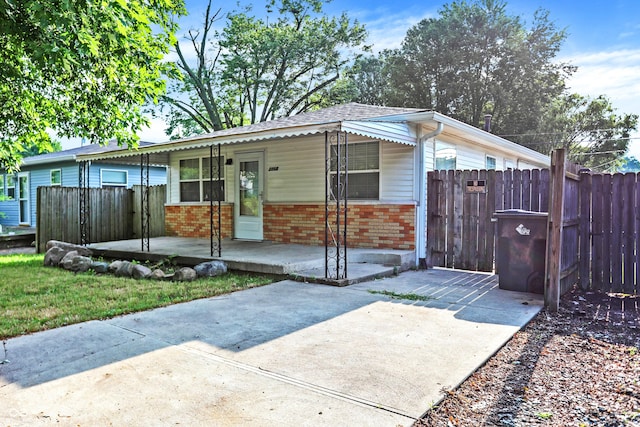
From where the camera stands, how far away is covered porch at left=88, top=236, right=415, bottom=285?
Answer: 280 inches

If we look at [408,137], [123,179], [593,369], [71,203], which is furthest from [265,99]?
[593,369]

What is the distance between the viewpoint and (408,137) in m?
8.28

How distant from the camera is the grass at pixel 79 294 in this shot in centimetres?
466

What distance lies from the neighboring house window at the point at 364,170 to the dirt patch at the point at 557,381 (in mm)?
4899

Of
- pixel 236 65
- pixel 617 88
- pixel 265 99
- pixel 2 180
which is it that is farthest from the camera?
pixel 617 88

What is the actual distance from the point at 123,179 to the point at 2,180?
742 cm

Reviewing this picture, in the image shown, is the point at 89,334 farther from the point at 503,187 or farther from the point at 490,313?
the point at 503,187

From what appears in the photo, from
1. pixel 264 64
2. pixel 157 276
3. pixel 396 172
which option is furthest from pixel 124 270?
pixel 264 64

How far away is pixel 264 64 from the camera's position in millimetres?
24531

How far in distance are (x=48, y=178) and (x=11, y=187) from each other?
10.2 ft

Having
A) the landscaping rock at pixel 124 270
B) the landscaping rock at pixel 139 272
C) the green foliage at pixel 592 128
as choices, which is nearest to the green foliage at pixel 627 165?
the green foliage at pixel 592 128

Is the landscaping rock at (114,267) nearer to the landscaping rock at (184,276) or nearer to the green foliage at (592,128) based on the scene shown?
the landscaping rock at (184,276)

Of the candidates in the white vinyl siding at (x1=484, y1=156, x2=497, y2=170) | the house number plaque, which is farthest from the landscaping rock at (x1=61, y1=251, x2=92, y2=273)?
the white vinyl siding at (x1=484, y1=156, x2=497, y2=170)

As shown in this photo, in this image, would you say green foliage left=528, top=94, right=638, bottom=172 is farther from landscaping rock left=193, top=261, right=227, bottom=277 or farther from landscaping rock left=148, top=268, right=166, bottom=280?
landscaping rock left=148, top=268, right=166, bottom=280
